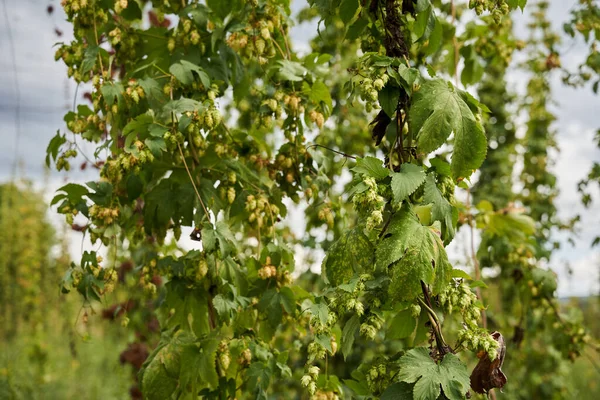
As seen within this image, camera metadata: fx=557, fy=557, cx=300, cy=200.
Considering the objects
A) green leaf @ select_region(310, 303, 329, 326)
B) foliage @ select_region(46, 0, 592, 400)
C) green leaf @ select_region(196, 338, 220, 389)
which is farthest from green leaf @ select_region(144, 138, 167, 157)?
green leaf @ select_region(310, 303, 329, 326)

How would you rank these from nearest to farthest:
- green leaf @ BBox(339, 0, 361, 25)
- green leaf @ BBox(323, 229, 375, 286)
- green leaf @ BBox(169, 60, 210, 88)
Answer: green leaf @ BBox(323, 229, 375, 286) < green leaf @ BBox(339, 0, 361, 25) < green leaf @ BBox(169, 60, 210, 88)

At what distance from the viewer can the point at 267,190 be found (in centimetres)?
228

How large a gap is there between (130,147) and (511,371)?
5.72 meters

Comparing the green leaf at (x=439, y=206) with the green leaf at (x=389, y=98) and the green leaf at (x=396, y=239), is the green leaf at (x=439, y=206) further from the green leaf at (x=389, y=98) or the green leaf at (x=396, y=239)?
the green leaf at (x=389, y=98)

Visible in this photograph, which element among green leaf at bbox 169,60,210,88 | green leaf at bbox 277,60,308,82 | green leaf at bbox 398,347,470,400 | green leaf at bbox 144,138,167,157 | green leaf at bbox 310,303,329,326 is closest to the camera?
green leaf at bbox 398,347,470,400

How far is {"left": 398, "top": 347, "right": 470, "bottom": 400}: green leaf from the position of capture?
1269 millimetres

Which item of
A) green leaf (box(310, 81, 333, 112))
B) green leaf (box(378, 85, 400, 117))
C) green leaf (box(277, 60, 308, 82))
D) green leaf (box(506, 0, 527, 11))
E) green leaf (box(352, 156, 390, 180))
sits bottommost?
green leaf (box(310, 81, 333, 112))

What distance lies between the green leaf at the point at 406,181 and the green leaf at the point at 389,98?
0.60 feet

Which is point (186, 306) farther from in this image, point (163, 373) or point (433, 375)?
point (433, 375)

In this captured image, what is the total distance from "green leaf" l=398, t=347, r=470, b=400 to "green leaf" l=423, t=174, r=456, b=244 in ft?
1.03

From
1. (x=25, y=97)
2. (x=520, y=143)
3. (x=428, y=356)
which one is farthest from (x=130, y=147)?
(x=520, y=143)

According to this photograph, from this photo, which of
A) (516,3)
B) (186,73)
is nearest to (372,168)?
(516,3)

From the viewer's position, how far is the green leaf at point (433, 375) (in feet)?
4.16

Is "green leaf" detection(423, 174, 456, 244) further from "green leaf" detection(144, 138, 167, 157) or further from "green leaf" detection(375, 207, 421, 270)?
"green leaf" detection(144, 138, 167, 157)
